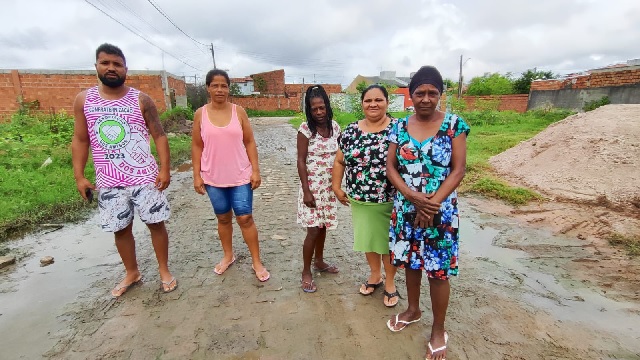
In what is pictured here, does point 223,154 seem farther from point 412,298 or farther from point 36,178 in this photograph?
point 36,178

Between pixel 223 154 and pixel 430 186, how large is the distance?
5.36 feet

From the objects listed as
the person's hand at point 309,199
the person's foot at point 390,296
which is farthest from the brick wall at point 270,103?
the person's foot at point 390,296

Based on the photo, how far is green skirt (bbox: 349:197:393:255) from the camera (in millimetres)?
2484

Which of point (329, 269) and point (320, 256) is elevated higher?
point (320, 256)

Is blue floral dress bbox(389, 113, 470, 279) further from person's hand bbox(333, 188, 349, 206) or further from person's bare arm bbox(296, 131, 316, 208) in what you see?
person's bare arm bbox(296, 131, 316, 208)

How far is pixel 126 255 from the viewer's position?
291cm

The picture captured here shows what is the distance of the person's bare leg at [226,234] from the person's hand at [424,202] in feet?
5.69

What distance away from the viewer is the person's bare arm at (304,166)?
8.74 feet

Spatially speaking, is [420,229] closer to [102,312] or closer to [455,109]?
[102,312]

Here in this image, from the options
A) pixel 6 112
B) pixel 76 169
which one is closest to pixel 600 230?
pixel 76 169

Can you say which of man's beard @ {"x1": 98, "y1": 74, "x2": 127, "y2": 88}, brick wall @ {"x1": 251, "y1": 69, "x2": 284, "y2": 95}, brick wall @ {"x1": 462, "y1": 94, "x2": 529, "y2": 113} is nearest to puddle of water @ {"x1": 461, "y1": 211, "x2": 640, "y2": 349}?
man's beard @ {"x1": 98, "y1": 74, "x2": 127, "y2": 88}

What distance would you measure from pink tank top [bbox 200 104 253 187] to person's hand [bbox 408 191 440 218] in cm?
147

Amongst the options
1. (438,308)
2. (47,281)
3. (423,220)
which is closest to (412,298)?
(438,308)

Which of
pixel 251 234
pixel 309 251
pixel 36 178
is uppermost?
pixel 36 178
